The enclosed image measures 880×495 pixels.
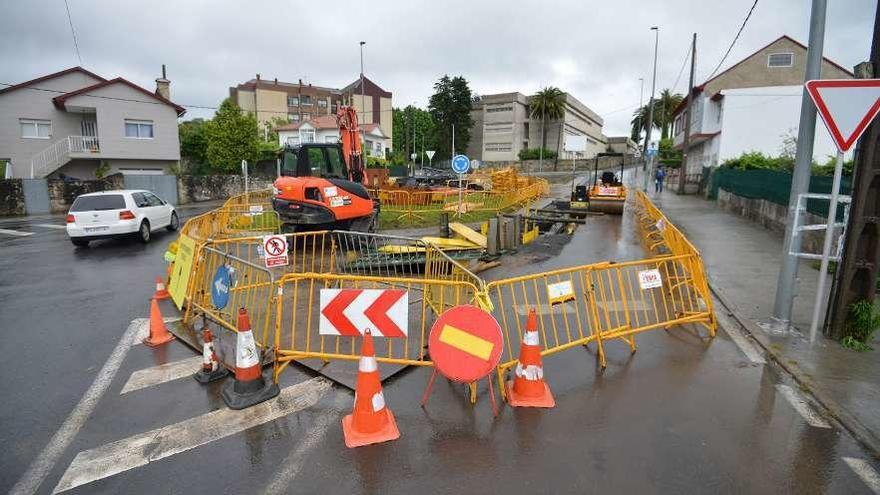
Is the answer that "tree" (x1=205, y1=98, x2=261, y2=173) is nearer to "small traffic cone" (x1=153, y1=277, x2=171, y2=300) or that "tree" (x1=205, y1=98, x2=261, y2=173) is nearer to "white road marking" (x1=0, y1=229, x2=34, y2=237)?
"white road marking" (x1=0, y1=229, x2=34, y2=237)

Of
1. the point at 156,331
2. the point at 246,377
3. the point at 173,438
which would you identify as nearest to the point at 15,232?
the point at 156,331

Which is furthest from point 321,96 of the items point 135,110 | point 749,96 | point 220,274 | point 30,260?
point 220,274

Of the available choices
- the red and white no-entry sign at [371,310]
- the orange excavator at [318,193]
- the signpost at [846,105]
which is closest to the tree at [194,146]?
the orange excavator at [318,193]

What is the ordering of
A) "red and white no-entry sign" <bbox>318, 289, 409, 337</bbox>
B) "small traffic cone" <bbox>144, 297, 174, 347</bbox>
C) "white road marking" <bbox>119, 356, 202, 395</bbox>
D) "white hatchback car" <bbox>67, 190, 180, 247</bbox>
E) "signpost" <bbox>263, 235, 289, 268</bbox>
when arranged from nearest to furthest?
"red and white no-entry sign" <bbox>318, 289, 409, 337</bbox>, "white road marking" <bbox>119, 356, 202, 395</bbox>, "small traffic cone" <bbox>144, 297, 174, 347</bbox>, "signpost" <bbox>263, 235, 289, 268</bbox>, "white hatchback car" <bbox>67, 190, 180, 247</bbox>

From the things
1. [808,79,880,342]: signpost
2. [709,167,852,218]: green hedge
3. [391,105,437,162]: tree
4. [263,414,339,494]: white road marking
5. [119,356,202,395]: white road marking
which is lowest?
[119,356,202,395]: white road marking

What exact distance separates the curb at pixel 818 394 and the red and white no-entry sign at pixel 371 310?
3.94 m

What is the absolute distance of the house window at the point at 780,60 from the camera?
32.8 metres

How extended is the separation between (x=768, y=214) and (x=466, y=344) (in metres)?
15.1

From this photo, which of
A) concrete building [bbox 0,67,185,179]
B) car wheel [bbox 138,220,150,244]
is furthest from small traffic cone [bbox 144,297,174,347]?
concrete building [bbox 0,67,185,179]

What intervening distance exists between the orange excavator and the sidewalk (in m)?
7.87

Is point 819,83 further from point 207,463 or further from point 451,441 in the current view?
point 207,463

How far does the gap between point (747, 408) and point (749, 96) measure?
29670 mm

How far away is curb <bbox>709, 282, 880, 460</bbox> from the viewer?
382cm

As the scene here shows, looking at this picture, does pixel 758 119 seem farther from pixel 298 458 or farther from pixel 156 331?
pixel 298 458
